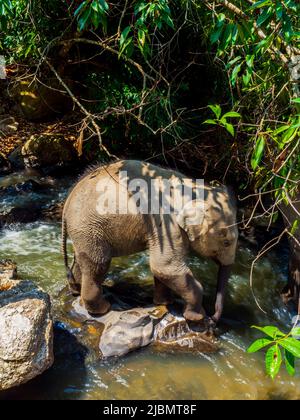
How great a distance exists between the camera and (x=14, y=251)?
5941 millimetres

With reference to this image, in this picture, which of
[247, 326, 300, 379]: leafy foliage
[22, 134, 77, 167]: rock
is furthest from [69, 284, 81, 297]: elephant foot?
[22, 134, 77, 167]: rock

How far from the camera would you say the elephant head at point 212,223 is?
413cm

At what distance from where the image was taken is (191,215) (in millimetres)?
4117

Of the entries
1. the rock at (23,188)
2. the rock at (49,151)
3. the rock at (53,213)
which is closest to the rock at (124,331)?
the rock at (53,213)

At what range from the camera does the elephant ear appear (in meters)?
4.12

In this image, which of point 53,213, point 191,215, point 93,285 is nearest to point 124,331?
point 93,285

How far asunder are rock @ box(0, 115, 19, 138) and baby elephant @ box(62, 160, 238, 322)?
15.7ft

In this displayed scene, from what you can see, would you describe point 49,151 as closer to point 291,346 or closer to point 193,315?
point 193,315

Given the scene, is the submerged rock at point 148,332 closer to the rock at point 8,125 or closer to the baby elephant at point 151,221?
the baby elephant at point 151,221

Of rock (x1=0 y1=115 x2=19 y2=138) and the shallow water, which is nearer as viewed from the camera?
the shallow water

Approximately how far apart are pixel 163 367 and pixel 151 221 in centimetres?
125

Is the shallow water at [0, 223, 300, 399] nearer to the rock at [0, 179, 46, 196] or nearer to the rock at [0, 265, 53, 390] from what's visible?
the rock at [0, 265, 53, 390]
